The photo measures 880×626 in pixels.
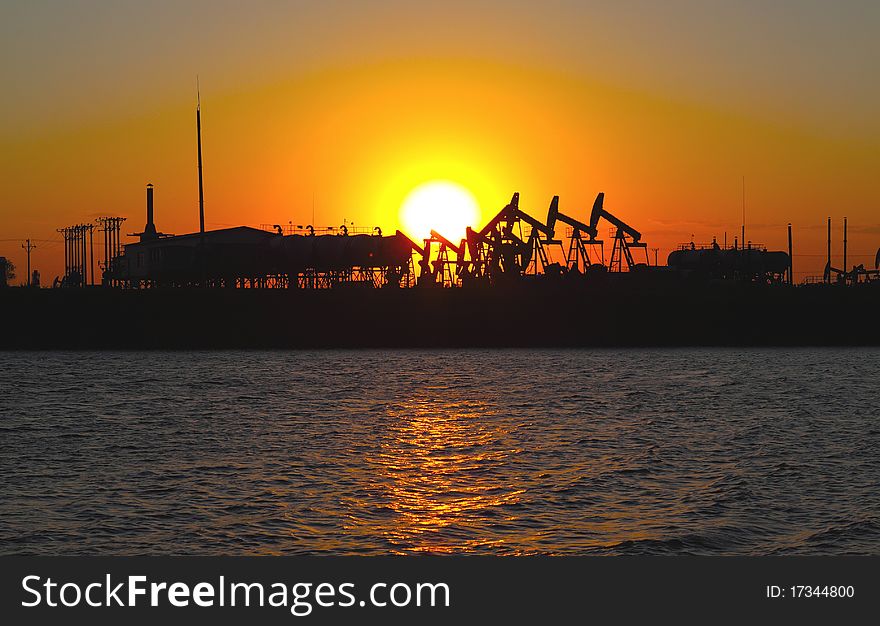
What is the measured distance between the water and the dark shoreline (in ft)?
154

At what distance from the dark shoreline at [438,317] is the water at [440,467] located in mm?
46896

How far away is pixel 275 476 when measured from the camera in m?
31.3

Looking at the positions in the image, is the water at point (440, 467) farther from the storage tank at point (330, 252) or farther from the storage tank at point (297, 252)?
the storage tank at point (297, 252)

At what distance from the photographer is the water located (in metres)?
23.4

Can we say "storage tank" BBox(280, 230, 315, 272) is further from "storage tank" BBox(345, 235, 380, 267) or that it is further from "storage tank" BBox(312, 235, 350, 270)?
"storage tank" BBox(345, 235, 380, 267)

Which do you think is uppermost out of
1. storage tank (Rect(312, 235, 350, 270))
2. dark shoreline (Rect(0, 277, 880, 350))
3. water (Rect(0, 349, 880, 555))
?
storage tank (Rect(312, 235, 350, 270))

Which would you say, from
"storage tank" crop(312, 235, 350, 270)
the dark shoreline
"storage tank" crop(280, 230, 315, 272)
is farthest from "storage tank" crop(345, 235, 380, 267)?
the dark shoreline

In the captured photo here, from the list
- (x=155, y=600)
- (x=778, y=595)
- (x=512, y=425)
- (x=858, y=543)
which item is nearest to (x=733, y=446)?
(x=512, y=425)

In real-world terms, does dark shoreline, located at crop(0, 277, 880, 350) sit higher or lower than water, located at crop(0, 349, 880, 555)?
higher

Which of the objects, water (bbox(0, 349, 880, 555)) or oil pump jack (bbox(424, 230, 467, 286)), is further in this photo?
oil pump jack (bbox(424, 230, 467, 286))

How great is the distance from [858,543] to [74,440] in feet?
91.4

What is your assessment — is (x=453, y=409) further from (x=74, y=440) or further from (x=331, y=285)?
(x=331, y=285)

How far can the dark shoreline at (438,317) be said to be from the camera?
11488 cm

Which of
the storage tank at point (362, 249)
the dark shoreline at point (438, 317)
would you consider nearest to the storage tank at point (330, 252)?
the storage tank at point (362, 249)
